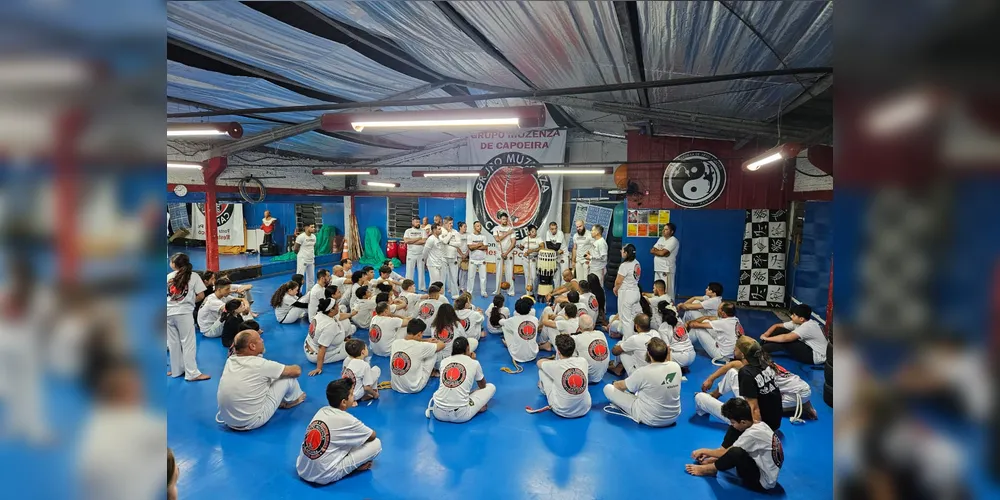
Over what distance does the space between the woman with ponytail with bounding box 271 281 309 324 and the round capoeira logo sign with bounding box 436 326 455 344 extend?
11.4ft

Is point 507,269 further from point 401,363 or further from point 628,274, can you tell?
point 401,363

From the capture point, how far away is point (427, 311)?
21.8 feet

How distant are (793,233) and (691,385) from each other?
543 cm

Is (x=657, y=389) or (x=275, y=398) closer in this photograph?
(x=657, y=389)

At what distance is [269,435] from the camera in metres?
4.16

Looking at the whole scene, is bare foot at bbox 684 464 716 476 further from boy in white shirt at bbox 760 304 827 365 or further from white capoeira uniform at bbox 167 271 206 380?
white capoeira uniform at bbox 167 271 206 380

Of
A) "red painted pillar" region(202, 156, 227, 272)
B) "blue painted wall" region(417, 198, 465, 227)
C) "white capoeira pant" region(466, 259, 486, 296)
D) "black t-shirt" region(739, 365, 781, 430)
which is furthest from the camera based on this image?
"blue painted wall" region(417, 198, 465, 227)

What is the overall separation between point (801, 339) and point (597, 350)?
2963mm

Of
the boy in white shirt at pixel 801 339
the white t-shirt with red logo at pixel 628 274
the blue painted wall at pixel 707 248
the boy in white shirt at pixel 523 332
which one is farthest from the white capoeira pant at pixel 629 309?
the blue painted wall at pixel 707 248

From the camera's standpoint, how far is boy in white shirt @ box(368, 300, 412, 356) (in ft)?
19.9

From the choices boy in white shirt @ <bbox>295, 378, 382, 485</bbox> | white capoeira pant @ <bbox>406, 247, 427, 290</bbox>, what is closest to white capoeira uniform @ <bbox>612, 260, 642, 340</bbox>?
boy in white shirt @ <bbox>295, 378, 382, 485</bbox>

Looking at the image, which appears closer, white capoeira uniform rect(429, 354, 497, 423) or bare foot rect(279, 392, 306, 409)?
white capoeira uniform rect(429, 354, 497, 423)
